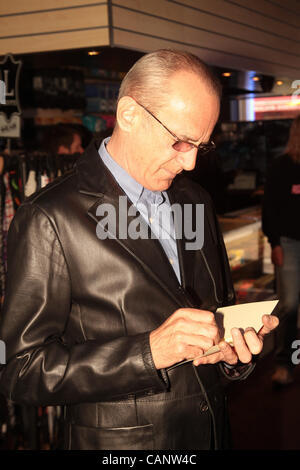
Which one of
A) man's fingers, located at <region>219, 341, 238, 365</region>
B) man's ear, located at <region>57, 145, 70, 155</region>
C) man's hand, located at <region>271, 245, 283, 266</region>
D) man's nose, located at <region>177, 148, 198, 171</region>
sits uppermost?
man's ear, located at <region>57, 145, 70, 155</region>

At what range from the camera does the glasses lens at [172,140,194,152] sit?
163 cm

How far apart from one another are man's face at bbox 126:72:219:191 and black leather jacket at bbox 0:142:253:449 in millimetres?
107

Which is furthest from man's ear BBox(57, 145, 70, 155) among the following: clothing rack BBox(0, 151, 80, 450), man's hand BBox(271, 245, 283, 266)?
man's hand BBox(271, 245, 283, 266)

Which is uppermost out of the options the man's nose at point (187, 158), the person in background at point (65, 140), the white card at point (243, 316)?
the person in background at point (65, 140)

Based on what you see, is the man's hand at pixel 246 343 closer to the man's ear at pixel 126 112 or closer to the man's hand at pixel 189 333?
the man's hand at pixel 189 333

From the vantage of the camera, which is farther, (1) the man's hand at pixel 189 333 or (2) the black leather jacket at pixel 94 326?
(2) the black leather jacket at pixel 94 326

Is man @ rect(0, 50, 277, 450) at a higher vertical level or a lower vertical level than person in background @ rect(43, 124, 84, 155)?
lower

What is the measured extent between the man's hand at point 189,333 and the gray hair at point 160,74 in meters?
0.60

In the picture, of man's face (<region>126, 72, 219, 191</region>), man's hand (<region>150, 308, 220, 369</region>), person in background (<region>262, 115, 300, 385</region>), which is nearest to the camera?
man's hand (<region>150, 308, 220, 369</region>)

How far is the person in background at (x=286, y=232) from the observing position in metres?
4.85

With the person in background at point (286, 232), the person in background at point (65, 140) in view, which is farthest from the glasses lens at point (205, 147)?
the person in background at point (286, 232)

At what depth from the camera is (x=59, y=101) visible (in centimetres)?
679

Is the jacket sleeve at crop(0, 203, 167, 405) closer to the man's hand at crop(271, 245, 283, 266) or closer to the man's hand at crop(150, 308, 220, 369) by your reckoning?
the man's hand at crop(150, 308, 220, 369)
